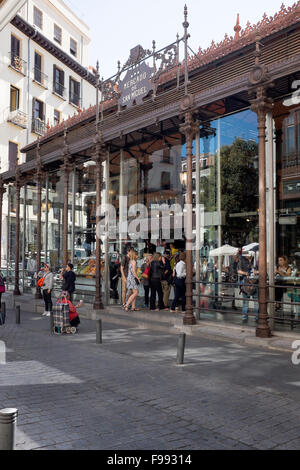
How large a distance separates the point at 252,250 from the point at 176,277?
7.43 ft

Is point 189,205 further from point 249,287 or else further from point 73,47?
point 73,47

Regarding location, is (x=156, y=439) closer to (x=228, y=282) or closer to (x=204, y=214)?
(x=228, y=282)

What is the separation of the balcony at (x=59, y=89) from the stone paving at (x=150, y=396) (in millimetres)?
31212

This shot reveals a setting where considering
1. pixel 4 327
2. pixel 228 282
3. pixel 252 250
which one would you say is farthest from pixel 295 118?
pixel 4 327

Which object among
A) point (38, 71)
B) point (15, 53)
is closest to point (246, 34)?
point (15, 53)

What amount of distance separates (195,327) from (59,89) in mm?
31881

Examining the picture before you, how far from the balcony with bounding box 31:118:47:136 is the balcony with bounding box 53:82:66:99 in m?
3.58

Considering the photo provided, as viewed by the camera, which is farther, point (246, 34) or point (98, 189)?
point (98, 189)

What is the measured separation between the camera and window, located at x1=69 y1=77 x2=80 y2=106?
38719mm

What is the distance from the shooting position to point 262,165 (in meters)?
9.41

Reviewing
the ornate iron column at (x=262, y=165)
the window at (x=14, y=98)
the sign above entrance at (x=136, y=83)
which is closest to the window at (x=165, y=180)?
the sign above entrance at (x=136, y=83)

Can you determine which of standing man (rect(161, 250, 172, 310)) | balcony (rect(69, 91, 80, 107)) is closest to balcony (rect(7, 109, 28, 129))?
balcony (rect(69, 91, 80, 107))

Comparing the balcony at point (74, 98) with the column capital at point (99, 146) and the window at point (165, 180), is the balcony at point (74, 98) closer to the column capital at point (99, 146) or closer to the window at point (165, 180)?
the window at point (165, 180)

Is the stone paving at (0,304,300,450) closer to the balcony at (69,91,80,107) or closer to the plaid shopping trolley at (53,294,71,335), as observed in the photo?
the plaid shopping trolley at (53,294,71,335)
